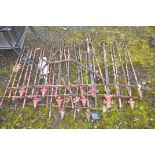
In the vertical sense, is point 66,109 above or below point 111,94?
below

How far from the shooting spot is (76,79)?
Result: 6508 mm

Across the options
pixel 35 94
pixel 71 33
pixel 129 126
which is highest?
pixel 71 33

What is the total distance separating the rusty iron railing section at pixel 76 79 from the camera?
5891mm

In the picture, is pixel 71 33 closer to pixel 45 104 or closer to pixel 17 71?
pixel 17 71

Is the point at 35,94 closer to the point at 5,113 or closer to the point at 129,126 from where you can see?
the point at 5,113

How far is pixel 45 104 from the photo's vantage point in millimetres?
5848

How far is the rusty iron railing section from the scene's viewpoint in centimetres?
589

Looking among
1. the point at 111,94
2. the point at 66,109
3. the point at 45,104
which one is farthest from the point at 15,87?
the point at 111,94

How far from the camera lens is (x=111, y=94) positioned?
19.8ft

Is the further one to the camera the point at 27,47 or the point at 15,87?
the point at 27,47

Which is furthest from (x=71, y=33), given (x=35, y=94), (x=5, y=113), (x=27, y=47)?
(x=5, y=113)

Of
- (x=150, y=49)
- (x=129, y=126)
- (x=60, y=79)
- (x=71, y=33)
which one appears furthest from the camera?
(x=71, y=33)

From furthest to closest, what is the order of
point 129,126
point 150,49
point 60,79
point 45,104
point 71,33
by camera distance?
point 71,33 → point 150,49 → point 60,79 → point 45,104 → point 129,126

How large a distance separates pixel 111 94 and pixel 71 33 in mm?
2960
